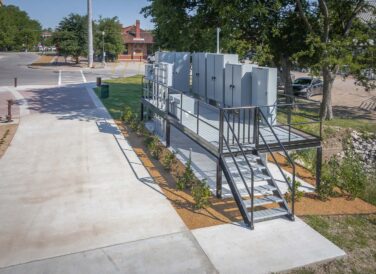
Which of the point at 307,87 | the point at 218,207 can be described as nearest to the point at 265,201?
the point at 218,207

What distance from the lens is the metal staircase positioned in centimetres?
860

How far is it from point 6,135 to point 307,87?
Answer: 21319 millimetres

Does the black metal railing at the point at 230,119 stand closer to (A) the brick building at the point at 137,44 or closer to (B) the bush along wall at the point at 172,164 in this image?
(B) the bush along wall at the point at 172,164

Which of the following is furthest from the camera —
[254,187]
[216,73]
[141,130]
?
[141,130]

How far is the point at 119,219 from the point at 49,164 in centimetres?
479

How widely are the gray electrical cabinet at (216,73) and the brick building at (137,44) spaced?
6556cm

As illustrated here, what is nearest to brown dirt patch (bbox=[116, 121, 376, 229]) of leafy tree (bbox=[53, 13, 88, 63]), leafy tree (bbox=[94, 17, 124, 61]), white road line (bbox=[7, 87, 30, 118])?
white road line (bbox=[7, 87, 30, 118])

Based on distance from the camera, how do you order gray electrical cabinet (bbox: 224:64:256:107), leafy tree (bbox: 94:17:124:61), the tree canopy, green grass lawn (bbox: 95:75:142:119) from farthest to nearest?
leafy tree (bbox: 94:17:124:61), green grass lawn (bbox: 95:75:142:119), the tree canopy, gray electrical cabinet (bbox: 224:64:256:107)

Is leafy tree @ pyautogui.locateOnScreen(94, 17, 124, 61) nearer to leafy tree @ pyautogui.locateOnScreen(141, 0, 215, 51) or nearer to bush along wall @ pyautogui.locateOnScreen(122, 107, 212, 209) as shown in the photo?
leafy tree @ pyautogui.locateOnScreen(141, 0, 215, 51)

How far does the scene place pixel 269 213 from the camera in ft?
29.0

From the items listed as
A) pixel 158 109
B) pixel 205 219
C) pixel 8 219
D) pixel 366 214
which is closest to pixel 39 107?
pixel 158 109

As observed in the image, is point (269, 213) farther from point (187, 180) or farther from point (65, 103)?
point (65, 103)

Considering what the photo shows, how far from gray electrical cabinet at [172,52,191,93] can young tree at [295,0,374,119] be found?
549cm

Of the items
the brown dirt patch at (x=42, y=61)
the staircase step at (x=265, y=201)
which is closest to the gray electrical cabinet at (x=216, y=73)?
the staircase step at (x=265, y=201)
